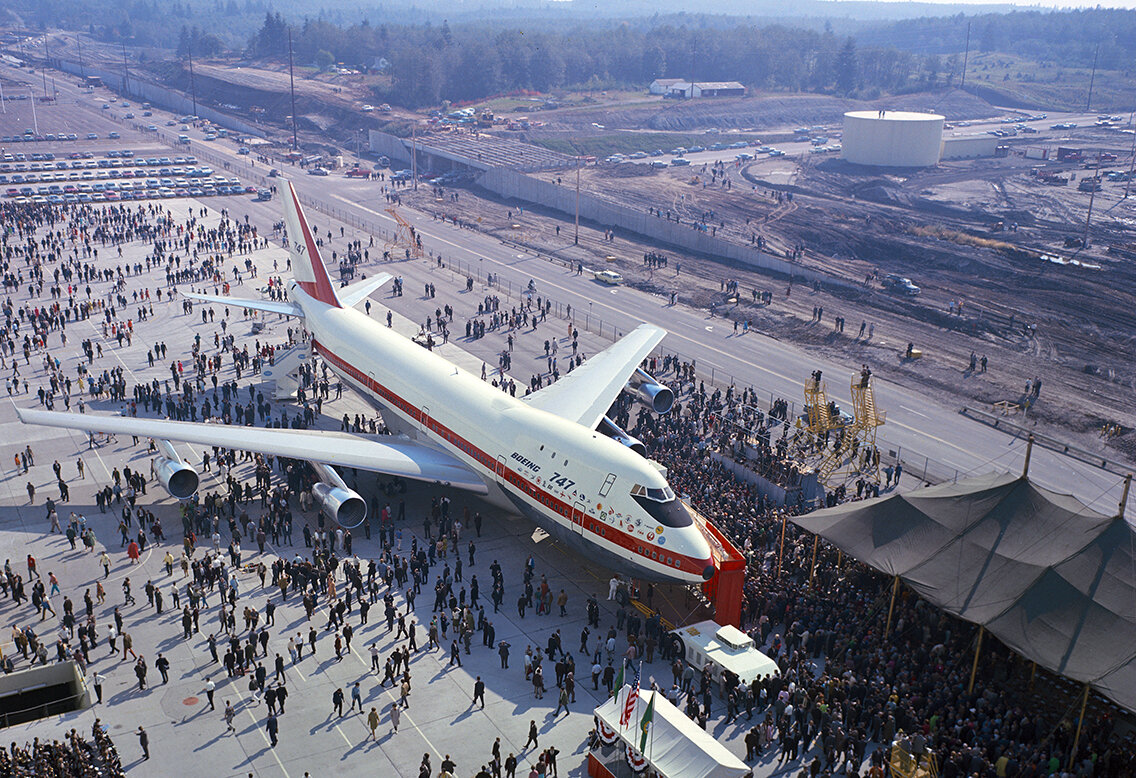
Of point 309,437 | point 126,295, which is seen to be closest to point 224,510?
point 309,437

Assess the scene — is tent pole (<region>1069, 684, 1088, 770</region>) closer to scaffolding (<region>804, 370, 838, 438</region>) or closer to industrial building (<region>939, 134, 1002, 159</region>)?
scaffolding (<region>804, 370, 838, 438</region>)

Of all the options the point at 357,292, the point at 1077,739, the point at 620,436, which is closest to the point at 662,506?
the point at 620,436

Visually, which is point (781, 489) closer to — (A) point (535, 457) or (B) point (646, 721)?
(A) point (535, 457)

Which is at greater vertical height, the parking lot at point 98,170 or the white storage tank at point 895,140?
the white storage tank at point 895,140

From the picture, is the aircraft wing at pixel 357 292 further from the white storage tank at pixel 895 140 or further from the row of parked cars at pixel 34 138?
the row of parked cars at pixel 34 138

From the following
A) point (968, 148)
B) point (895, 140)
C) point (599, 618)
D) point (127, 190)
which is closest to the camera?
point (599, 618)

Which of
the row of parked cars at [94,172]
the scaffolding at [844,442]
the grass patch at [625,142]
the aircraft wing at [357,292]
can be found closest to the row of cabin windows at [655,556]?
the scaffolding at [844,442]

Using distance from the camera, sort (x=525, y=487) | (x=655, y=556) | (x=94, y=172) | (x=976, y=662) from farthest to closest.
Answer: (x=94, y=172)
(x=525, y=487)
(x=655, y=556)
(x=976, y=662)
